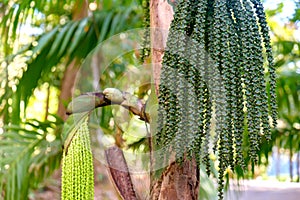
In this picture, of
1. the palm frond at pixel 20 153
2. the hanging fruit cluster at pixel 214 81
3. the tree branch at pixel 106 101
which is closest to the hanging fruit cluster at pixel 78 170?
the tree branch at pixel 106 101

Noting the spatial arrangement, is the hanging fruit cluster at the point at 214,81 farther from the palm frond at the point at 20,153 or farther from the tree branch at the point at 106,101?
the palm frond at the point at 20,153

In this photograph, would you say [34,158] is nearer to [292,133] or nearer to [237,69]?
[292,133]

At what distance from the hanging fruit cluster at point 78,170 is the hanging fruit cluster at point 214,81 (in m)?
0.16

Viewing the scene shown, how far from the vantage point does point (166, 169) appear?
999mm

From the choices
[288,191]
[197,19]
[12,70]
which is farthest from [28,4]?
[288,191]

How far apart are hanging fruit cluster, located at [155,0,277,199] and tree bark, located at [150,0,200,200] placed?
0.24 ft

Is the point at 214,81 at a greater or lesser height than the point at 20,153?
greater

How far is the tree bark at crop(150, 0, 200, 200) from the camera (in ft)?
3.26

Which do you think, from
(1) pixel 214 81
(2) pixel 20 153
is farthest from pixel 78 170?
(2) pixel 20 153

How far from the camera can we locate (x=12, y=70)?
230cm

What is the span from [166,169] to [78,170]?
160 mm

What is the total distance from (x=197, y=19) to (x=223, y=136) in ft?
0.65

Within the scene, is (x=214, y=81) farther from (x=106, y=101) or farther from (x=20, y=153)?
(x=20, y=153)

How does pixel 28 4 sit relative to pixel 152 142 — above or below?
above
